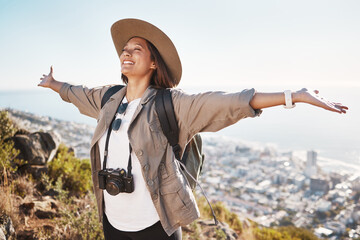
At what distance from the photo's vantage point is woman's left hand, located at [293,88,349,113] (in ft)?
2.94

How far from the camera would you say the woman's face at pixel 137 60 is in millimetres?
1395

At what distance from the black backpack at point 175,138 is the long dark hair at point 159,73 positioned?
14 cm

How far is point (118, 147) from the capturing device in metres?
1.30

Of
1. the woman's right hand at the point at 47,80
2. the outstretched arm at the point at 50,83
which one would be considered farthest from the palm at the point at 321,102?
the woman's right hand at the point at 47,80

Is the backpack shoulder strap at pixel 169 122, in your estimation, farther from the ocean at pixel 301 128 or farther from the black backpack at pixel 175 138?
the ocean at pixel 301 128

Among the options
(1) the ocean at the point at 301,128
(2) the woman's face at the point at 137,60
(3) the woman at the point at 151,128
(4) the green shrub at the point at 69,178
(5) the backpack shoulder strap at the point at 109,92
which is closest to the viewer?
(3) the woman at the point at 151,128

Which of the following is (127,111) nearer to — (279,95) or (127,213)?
(127,213)

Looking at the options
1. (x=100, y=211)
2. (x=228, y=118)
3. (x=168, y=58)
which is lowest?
(x=100, y=211)

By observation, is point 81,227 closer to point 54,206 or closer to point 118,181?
point 54,206

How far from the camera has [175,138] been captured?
122 centimetres

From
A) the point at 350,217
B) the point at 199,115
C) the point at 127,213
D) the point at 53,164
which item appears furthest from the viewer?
the point at 350,217

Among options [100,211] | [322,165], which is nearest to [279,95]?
[100,211]

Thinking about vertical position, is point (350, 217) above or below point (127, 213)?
below

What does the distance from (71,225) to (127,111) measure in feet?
5.70
